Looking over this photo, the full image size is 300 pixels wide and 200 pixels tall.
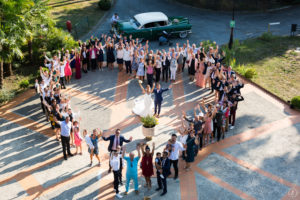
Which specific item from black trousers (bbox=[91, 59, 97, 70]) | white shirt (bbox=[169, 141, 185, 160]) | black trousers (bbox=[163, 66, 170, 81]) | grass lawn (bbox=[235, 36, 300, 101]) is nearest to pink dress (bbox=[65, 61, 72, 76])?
black trousers (bbox=[91, 59, 97, 70])

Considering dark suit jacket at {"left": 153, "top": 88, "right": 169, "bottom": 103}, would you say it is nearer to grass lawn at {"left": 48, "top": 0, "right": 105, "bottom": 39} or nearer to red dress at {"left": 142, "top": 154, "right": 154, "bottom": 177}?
red dress at {"left": 142, "top": 154, "right": 154, "bottom": 177}

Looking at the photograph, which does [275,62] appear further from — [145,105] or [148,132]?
[148,132]

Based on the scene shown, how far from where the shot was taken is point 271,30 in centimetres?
2453

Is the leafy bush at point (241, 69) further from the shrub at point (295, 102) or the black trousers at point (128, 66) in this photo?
the black trousers at point (128, 66)

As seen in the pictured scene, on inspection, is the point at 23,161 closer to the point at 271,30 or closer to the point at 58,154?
the point at 58,154

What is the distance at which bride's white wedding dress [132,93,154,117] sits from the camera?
1429 cm

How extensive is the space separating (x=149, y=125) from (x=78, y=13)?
17.4m

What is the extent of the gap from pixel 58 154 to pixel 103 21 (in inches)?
631

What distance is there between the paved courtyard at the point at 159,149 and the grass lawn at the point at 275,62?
3.88ft

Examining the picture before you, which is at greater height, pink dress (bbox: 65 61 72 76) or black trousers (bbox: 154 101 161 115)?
pink dress (bbox: 65 61 72 76)

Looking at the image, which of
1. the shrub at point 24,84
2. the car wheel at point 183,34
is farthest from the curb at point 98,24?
the shrub at point 24,84

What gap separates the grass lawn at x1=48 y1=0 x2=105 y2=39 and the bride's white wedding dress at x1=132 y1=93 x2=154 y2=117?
10144 millimetres

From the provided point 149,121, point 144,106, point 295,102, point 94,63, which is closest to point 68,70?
point 94,63

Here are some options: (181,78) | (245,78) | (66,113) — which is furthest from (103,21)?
(66,113)
